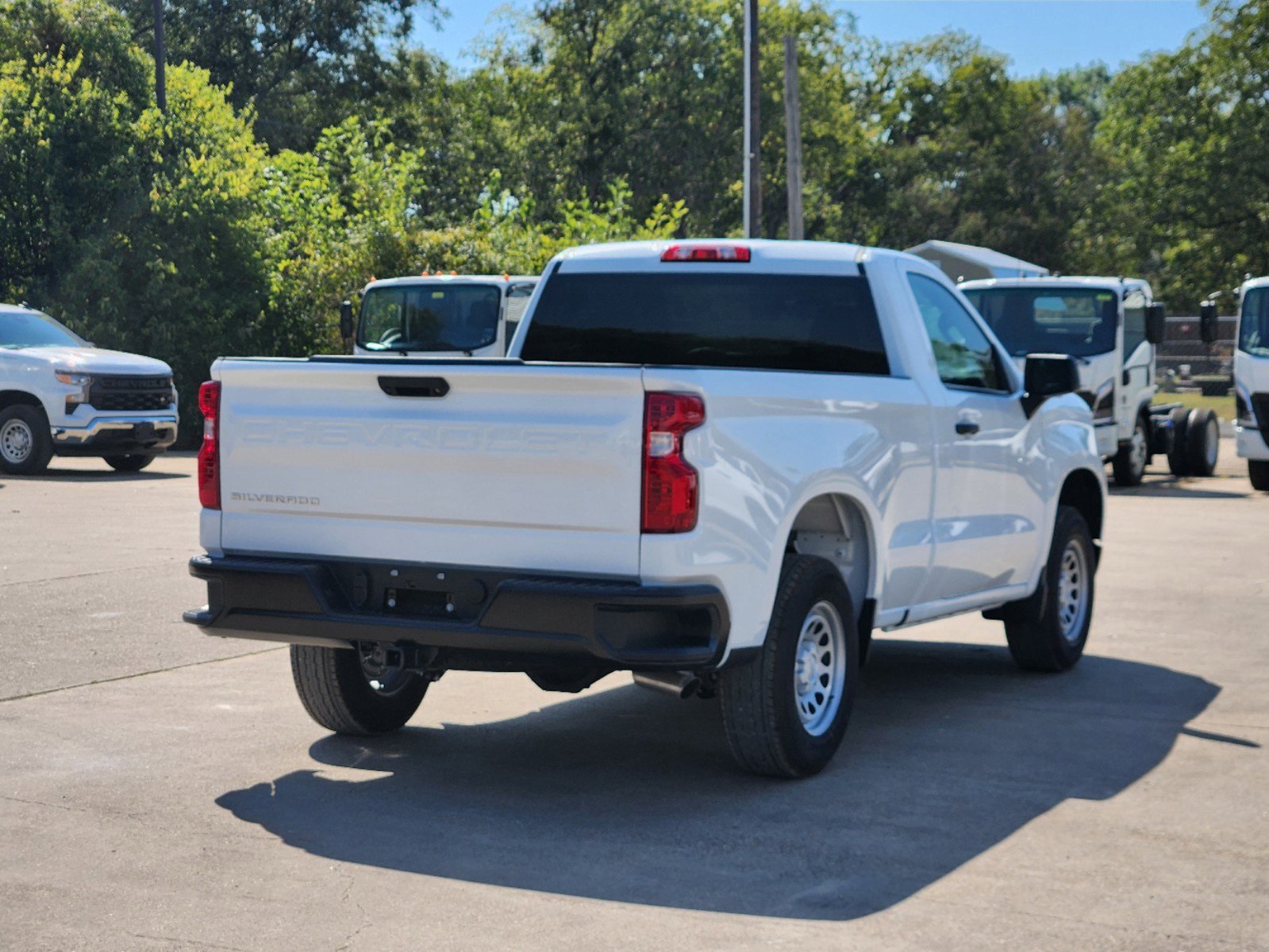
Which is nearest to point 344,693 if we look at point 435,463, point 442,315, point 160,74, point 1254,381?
point 435,463

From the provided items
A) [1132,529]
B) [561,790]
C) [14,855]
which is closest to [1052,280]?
[1132,529]

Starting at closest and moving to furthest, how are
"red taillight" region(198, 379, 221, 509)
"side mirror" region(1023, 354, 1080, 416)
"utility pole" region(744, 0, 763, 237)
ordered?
"red taillight" region(198, 379, 221, 509), "side mirror" region(1023, 354, 1080, 416), "utility pole" region(744, 0, 763, 237)

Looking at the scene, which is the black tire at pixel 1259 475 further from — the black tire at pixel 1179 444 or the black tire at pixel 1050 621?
the black tire at pixel 1050 621

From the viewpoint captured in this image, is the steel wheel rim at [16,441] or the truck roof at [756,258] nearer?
the truck roof at [756,258]

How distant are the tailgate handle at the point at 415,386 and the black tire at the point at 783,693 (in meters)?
1.36

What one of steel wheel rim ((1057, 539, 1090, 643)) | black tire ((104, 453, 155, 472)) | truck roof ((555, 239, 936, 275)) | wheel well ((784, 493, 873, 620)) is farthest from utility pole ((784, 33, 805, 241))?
wheel well ((784, 493, 873, 620))

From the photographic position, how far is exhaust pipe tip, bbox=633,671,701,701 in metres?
6.14

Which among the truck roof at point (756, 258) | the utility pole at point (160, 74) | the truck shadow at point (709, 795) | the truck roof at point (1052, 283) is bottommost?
the truck shadow at point (709, 795)

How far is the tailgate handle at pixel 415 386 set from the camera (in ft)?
20.0

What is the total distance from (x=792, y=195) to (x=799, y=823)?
24433mm

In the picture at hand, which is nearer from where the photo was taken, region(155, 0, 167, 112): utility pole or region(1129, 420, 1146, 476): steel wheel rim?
region(1129, 420, 1146, 476): steel wheel rim

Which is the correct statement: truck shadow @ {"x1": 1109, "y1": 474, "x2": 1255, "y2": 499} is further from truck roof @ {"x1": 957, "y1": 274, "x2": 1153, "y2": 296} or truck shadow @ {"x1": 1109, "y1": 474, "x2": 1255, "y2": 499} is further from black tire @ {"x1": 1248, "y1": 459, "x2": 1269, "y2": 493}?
truck roof @ {"x1": 957, "y1": 274, "x2": 1153, "y2": 296}

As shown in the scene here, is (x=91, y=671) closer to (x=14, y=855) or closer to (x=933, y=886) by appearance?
(x=14, y=855)

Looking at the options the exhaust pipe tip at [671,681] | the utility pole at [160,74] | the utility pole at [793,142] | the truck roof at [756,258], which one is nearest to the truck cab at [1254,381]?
the utility pole at [793,142]
